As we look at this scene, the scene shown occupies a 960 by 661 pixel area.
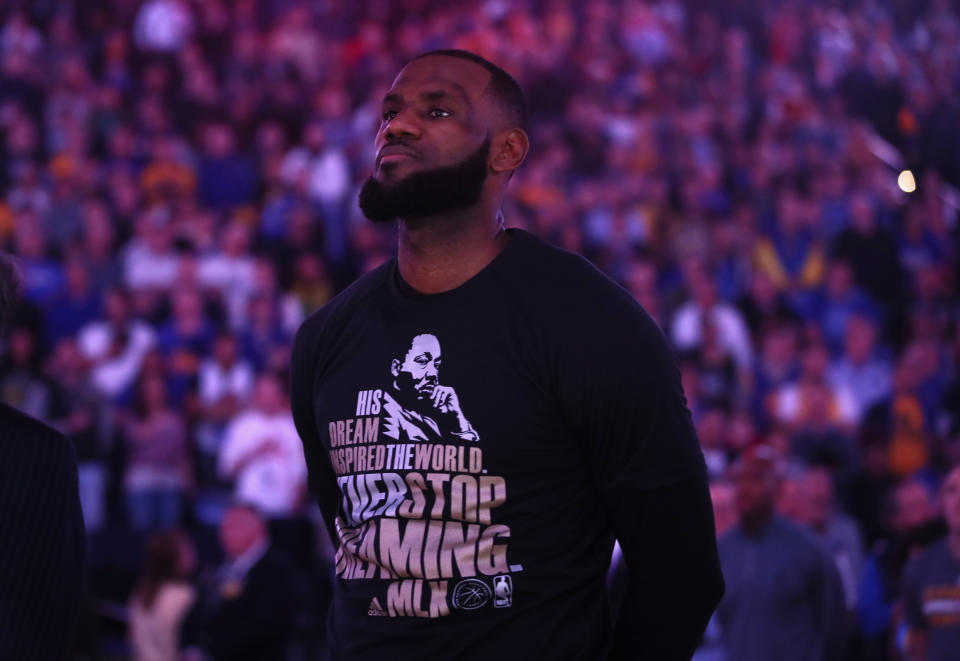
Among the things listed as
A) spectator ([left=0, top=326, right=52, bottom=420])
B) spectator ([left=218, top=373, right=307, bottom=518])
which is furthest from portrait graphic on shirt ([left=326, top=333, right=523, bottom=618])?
spectator ([left=0, top=326, right=52, bottom=420])

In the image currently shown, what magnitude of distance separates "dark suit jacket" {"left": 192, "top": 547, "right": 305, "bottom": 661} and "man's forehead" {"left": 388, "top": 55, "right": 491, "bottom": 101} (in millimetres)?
5747

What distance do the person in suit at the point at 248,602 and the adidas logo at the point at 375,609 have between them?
563 centimetres

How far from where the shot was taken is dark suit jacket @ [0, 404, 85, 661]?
252 cm

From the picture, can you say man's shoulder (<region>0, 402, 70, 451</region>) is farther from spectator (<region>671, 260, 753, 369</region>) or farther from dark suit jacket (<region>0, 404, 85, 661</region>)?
spectator (<region>671, 260, 753, 369</region>)

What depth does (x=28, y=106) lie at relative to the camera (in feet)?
44.4

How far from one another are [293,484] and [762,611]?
423 centimetres

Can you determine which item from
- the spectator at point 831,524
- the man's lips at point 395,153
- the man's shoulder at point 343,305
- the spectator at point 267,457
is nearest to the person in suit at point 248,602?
the spectator at point 267,457

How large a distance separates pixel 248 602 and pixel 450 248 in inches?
226

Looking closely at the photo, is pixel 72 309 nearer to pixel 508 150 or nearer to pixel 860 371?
pixel 860 371

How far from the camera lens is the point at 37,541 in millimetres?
2570

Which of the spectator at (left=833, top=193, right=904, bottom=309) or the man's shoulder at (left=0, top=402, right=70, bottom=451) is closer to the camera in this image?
the man's shoulder at (left=0, top=402, right=70, bottom=451)

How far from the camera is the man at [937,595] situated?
544cm

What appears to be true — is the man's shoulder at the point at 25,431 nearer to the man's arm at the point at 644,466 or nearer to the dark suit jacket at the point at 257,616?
the man's arm at the point at 644,466

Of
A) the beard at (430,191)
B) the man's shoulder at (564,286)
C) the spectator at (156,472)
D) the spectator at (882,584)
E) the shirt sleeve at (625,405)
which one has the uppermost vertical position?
the beard at (430,191)
